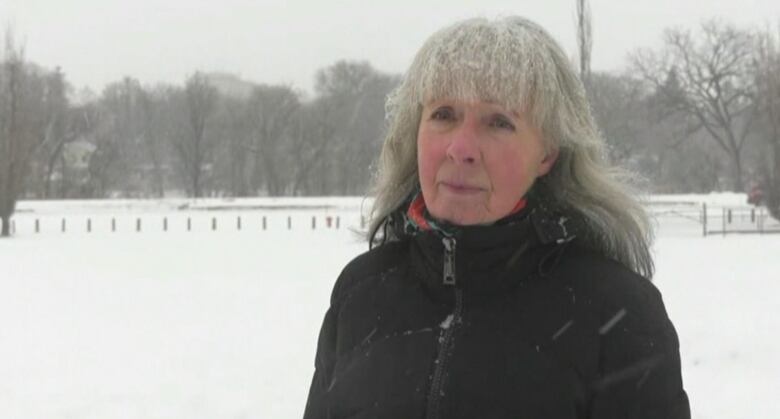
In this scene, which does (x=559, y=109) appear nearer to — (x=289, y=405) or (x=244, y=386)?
(x=289, y=405)

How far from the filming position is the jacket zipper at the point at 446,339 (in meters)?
1.72

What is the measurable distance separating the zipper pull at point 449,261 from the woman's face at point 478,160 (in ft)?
0.16

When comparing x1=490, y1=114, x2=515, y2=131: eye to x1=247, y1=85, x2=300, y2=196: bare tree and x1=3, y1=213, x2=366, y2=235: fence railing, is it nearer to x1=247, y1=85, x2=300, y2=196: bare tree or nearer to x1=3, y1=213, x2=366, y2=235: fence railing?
x1=3, y1=213, x2=366, y2=235: fence railing

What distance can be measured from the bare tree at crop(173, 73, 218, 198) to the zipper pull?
69.2 meters

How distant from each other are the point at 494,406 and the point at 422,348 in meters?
0.21

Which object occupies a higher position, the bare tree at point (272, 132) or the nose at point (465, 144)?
the bare tree at point (272, 132)

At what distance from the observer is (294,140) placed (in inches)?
2862

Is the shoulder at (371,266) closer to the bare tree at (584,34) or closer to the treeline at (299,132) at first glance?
the bare tree at (584,34)

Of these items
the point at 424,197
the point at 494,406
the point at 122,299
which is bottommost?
the point at 122,299

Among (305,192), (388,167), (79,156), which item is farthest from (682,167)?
(388,167)

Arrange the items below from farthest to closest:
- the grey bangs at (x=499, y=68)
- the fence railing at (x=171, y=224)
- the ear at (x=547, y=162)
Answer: the fence railing at (x=171, y=224)
the ear at (x=547, y=162)
the grey bangs at (x=499, y=68)

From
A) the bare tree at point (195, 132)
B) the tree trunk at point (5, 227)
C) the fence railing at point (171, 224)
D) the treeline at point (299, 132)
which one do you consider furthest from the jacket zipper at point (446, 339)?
the bare tree at point (195, 132)

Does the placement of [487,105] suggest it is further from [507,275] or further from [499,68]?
[507,275]

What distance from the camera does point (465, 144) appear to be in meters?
1.76
